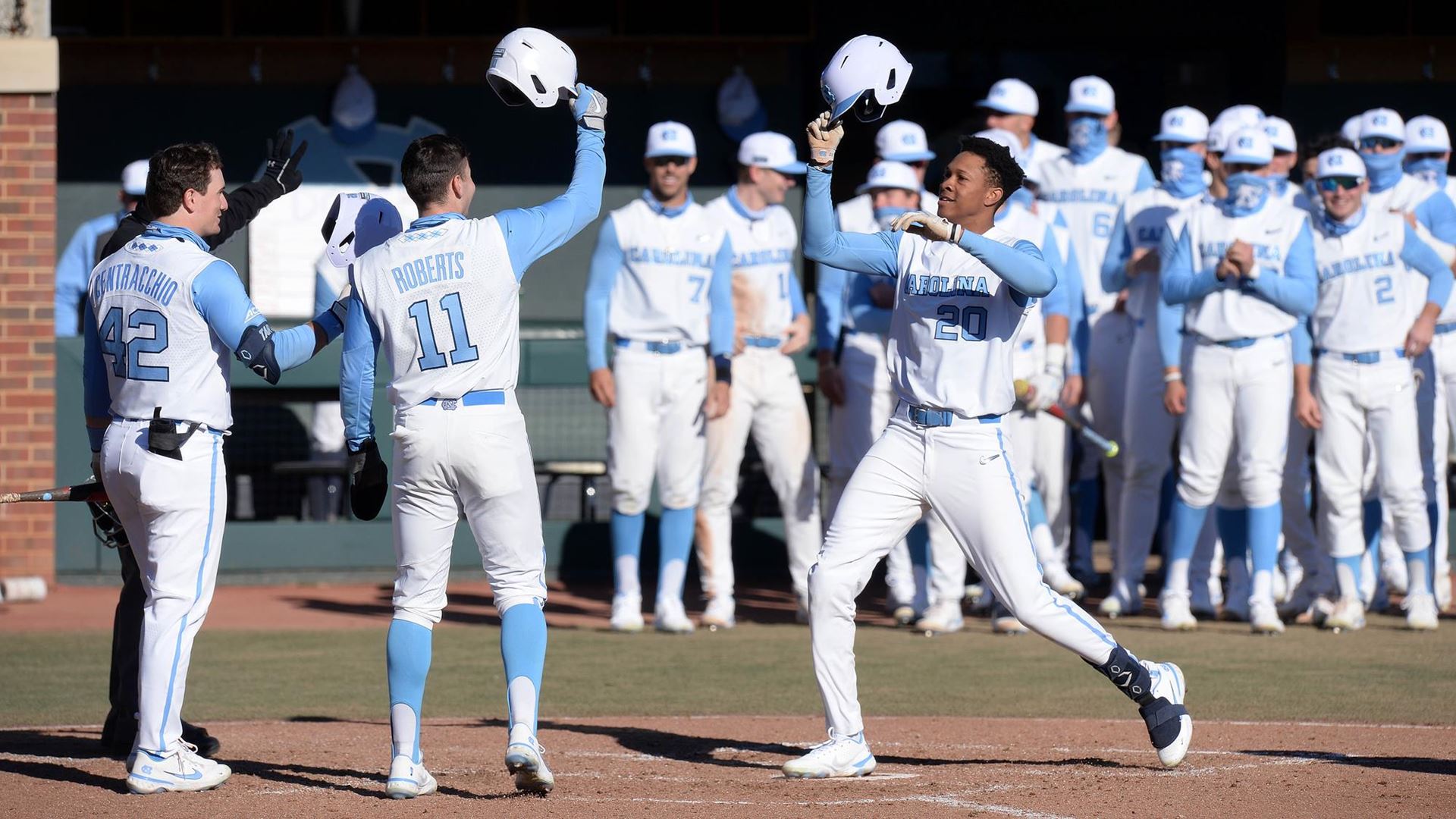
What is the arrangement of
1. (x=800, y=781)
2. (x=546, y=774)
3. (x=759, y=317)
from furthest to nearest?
1. (x=759, y=317)
2. (x=800, y=781)
3. (x=546, y=774)

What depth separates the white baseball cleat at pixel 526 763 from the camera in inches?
200

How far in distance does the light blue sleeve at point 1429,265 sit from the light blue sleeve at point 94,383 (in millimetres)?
5990

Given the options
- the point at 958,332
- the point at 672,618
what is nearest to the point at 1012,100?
the point at 672,618

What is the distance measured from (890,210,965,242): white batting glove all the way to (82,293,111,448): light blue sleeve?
7.91 ft

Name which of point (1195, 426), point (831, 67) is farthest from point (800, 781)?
point (1195, 426)

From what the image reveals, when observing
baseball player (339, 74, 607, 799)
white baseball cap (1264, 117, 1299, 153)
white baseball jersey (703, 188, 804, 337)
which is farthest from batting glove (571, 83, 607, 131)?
white baseball cap (1264, 117, 1299, 153)

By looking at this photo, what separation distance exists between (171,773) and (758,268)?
4777mm

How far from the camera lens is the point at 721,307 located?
8984 mm

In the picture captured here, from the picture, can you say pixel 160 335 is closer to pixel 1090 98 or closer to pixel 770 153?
pixel 770 153

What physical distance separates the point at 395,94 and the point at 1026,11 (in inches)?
186

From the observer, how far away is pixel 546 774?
5.15m

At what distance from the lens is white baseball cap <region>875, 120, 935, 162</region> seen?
30.3ft

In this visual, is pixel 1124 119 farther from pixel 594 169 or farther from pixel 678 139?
pixel 594 169

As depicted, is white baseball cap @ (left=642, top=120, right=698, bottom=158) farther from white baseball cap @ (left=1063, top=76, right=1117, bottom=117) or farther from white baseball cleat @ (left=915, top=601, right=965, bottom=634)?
white baseball cleat @ (left=915, top=601, right=965, bottom=634)
